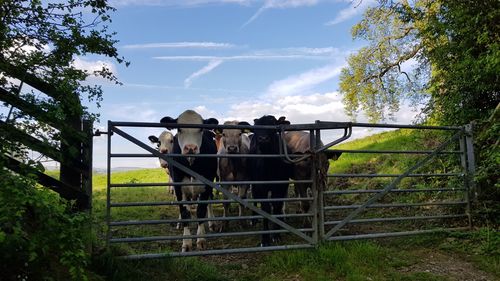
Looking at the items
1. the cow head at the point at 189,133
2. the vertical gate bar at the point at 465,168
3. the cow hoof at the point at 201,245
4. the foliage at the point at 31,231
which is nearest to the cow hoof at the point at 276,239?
the cow hoof at the point at 201,245

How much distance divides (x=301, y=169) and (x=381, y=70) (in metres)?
11.9

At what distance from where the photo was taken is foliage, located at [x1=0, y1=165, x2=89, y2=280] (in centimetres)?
304

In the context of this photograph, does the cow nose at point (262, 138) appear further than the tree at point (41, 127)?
Yes

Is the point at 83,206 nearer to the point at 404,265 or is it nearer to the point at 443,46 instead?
the point at 404,265

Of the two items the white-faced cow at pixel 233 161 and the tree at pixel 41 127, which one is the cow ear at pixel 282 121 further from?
the tree at pixel 41 127

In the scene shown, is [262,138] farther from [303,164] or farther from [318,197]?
[318,197]

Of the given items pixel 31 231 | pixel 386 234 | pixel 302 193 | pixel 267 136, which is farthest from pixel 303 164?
pixel 31 231

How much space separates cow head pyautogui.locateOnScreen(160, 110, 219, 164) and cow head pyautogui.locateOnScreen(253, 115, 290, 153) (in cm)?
82

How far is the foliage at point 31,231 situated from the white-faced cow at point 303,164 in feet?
12.5

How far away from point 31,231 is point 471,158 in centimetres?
689

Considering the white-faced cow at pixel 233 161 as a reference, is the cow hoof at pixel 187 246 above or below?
below

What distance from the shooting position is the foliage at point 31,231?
3.04 m

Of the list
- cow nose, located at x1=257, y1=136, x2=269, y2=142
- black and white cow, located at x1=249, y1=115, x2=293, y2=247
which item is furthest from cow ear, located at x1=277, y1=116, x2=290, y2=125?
cow nose, located at x1=257, y1=136, x2=269, y2=142

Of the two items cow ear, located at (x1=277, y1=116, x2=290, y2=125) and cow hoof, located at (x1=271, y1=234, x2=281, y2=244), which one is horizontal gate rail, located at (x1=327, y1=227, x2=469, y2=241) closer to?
cow hoof, located at (x1=271, y1=234, x2=281, y2=244)
